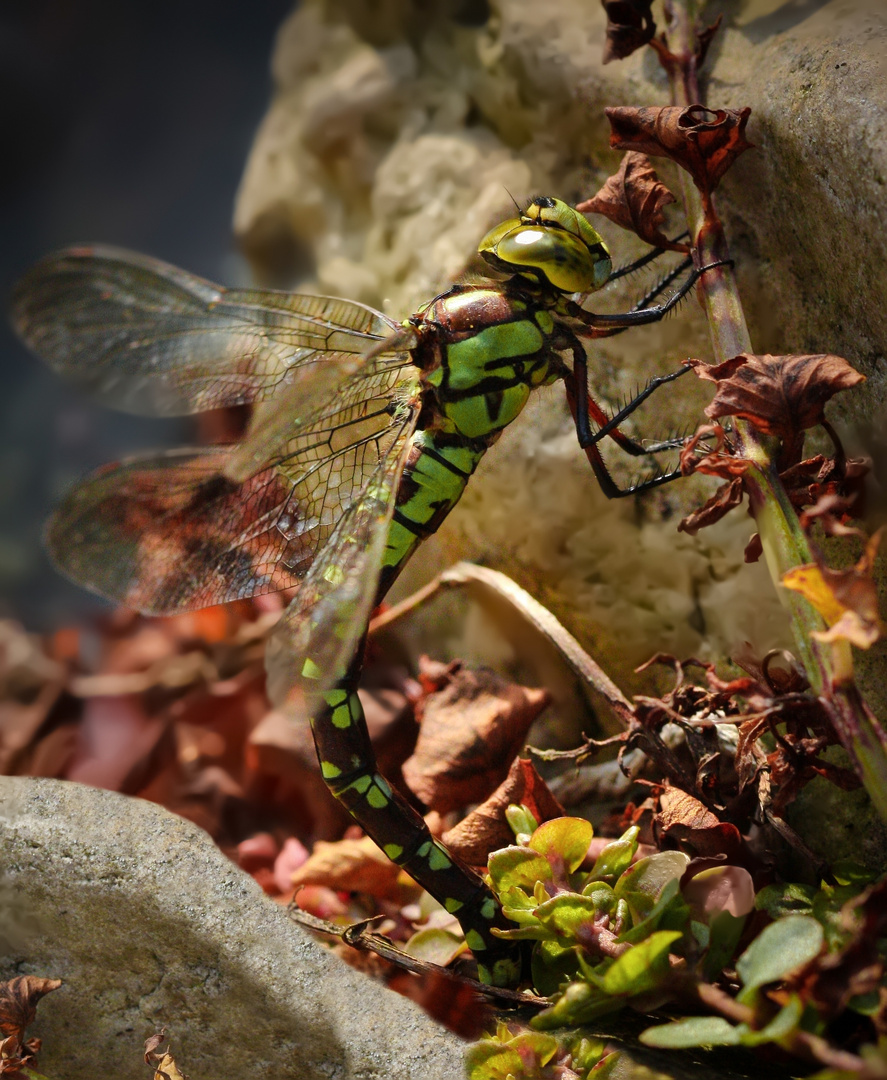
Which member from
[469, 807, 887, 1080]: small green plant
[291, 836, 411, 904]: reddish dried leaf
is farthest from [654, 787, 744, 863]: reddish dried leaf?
[291, 836, 411, 904]: reddish dried leaf

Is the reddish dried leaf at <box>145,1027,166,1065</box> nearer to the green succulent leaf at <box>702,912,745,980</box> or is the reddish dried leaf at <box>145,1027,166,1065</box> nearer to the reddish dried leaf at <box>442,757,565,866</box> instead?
the reddish dried leaf at <box>442,757,565,866</box>

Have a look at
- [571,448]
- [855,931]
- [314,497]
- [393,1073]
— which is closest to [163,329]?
[314,497]

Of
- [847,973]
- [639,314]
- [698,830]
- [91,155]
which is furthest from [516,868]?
[91,155]

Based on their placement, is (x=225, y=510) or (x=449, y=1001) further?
(x=225, y=510)

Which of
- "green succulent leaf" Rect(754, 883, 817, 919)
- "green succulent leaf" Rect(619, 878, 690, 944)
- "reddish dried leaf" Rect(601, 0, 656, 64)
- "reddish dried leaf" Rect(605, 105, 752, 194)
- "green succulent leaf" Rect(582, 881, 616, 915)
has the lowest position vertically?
"green succulent leaf" Rect(754, 883, 817, 919)

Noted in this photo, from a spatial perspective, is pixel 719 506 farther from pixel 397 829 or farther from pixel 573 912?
pixel 397 829

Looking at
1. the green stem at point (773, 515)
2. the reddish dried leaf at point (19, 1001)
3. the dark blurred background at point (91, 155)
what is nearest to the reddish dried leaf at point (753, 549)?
the green stem at point (773, 515)

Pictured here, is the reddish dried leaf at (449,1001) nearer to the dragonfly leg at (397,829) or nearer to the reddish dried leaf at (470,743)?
the dragonfly leg at (397,829)

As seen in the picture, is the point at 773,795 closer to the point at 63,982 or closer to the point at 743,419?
the point at 743,419
